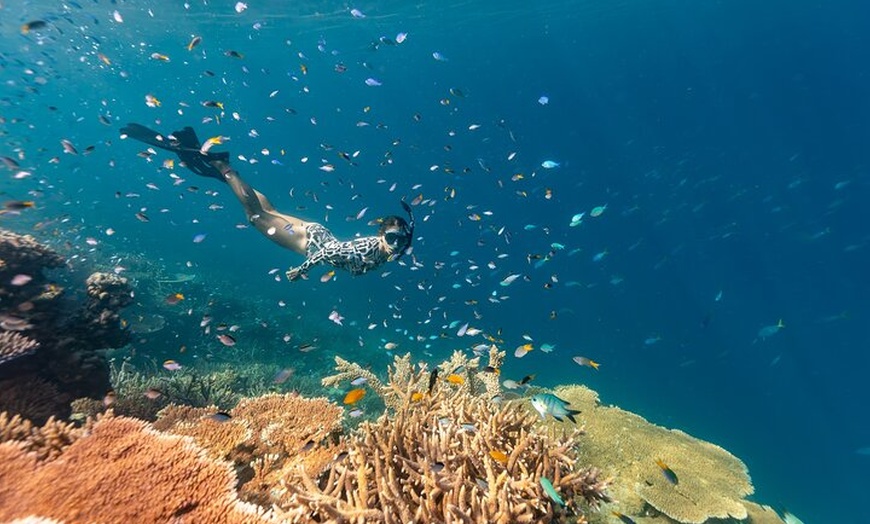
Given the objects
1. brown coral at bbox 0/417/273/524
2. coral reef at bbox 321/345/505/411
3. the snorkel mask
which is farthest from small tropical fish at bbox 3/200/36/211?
the snorkel mask

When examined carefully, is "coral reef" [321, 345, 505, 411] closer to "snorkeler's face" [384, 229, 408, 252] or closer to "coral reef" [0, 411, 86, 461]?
"snorkeler's face" [384, 229, 408, 252]

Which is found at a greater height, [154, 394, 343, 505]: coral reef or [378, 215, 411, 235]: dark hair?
[378, 215, 411, 235]: dark hair

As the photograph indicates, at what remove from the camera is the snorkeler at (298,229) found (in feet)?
28.2

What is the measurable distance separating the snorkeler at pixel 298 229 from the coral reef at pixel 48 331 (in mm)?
3347

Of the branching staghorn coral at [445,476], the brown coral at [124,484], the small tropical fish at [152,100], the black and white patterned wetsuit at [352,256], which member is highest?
the small tropical fish at [152,100]

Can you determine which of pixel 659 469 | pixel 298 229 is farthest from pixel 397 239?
pixel 659 469

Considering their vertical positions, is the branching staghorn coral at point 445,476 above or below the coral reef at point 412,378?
below

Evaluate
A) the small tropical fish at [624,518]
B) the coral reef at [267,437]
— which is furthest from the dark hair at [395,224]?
the small tropical fish at [624,518]

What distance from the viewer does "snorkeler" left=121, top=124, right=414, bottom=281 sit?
28.2 ft

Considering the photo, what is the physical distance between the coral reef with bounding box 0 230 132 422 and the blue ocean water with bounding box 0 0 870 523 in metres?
5.94

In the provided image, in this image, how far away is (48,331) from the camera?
7.02 m

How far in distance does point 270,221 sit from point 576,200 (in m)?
76.5

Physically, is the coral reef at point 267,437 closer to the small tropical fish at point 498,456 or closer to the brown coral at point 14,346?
the small tropical fish at point 498,456

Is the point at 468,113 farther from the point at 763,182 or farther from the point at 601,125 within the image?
the point at 763,182
